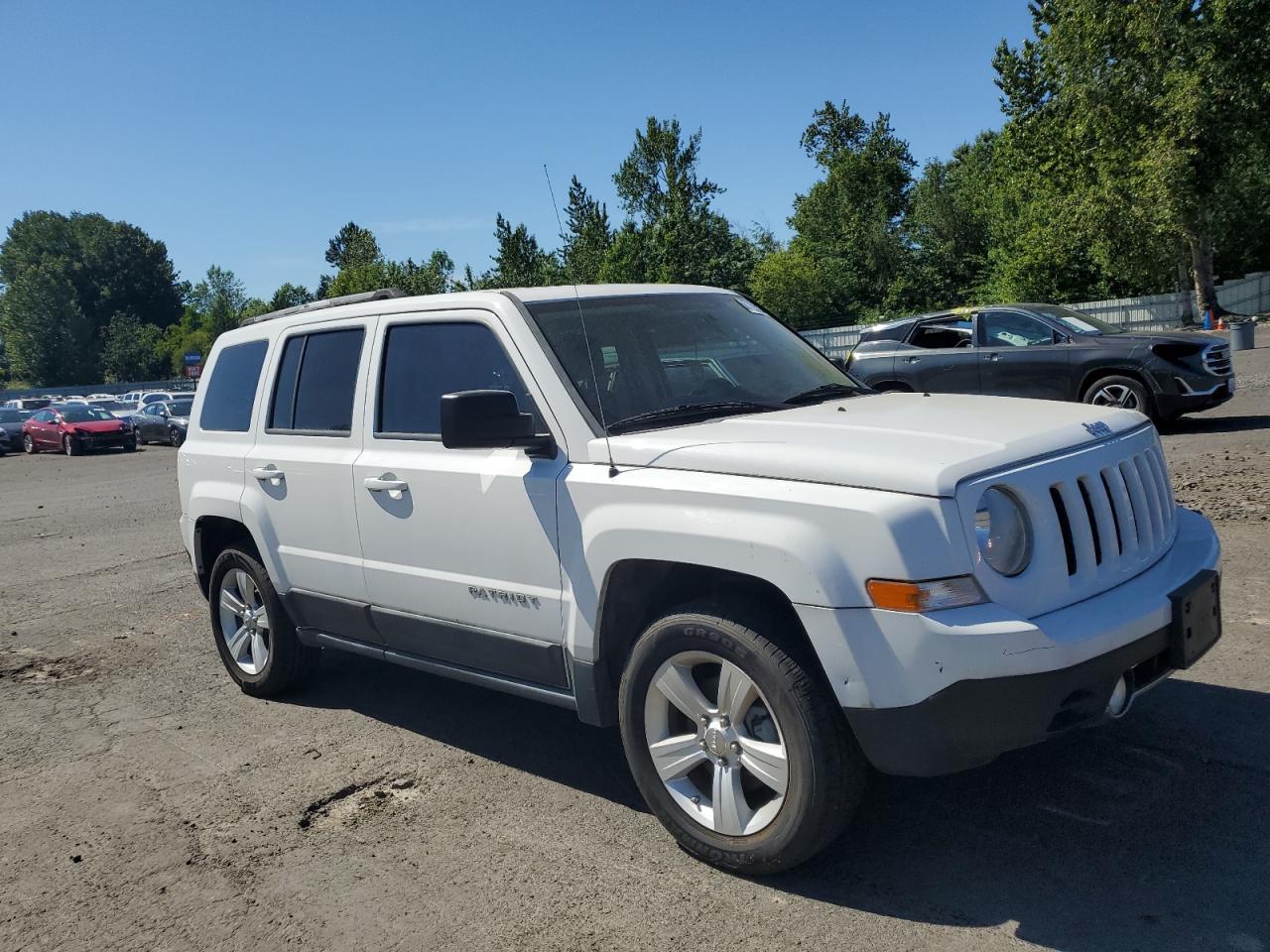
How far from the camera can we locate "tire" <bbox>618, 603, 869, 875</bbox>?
3.11 meters

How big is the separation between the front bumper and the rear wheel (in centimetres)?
1006

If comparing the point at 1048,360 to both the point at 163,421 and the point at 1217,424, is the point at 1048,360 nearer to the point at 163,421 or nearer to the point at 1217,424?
the point at 1217,424

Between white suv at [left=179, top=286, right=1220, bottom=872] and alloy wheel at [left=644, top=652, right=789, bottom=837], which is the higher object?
white suv at [left=179, top=286, right=1220, bottom=872]

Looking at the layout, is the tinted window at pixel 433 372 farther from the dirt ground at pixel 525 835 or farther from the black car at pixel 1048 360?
the black car at pixel 1048 360

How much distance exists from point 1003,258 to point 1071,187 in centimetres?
1343

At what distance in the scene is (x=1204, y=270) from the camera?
1529 inches

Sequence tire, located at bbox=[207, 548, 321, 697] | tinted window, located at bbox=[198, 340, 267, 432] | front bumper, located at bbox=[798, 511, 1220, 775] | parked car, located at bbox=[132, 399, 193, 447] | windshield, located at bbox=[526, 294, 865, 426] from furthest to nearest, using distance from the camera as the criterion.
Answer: parked car, located at bbox=[132, 399, 193, 447] < tinted window, located at bbox=[198, 340, 267, 432] < tire, located at bbox=[207, 548, 321, 697] < windshield, located at bbox=[526, 294, 865, 426] < front bumper, located at bbox=[798, 511, 1220, 775]

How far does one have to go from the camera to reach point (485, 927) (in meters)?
3.21

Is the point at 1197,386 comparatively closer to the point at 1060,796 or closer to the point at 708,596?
the point at 1060,796

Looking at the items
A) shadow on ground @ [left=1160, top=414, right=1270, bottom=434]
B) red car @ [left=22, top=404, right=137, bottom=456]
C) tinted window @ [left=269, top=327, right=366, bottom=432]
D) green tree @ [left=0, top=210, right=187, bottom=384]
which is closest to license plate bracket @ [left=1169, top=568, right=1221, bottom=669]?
tinted window @ [left=269, top=327, right=366, bottom=432]

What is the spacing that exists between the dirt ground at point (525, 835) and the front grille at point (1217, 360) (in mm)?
7006

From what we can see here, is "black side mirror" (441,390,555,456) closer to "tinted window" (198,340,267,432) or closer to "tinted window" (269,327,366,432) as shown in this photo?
"tinted window" (269,327,366,432)

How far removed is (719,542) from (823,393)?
142cm

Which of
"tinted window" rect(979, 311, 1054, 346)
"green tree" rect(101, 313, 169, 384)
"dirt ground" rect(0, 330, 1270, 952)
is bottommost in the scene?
"dirt ground" rect(0, 330, 1270, 952)
